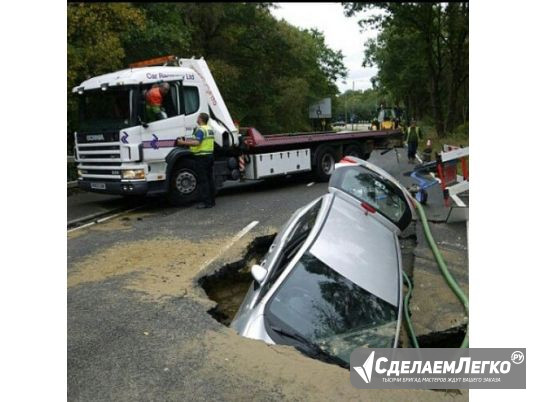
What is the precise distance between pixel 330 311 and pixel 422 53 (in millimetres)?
8665

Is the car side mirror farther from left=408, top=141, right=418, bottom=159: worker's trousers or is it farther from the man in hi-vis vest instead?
left=408, top=141, right=418, bottom=159: worker's trousers

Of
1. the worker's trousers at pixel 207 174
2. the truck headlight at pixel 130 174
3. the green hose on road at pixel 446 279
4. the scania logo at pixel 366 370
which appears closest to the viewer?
the scania logo at pixel 366 370

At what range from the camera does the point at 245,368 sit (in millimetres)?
3113

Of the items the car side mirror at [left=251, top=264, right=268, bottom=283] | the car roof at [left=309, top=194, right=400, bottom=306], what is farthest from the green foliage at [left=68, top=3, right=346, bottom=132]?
the car side mirror at [left=251, top=264, right=268, bottom=283]

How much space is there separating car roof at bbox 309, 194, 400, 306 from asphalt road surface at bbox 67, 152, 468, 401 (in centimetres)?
84

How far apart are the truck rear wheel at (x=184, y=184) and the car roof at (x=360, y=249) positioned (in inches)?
204

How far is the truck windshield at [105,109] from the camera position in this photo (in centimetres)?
894

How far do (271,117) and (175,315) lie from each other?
8161mm

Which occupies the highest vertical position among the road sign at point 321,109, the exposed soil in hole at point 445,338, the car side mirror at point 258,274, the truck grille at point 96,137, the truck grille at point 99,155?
the road sign at point 321,109

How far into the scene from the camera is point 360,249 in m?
4.12

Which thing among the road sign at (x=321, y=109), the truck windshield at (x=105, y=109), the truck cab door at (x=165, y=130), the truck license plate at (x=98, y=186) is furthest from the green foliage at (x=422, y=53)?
the truck license plate at (x=98, y=186)

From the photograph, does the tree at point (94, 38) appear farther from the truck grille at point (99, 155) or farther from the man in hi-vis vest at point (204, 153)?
the man in hi-vis vest at point (204, 153)

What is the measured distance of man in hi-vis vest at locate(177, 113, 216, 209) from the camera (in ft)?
30.1
